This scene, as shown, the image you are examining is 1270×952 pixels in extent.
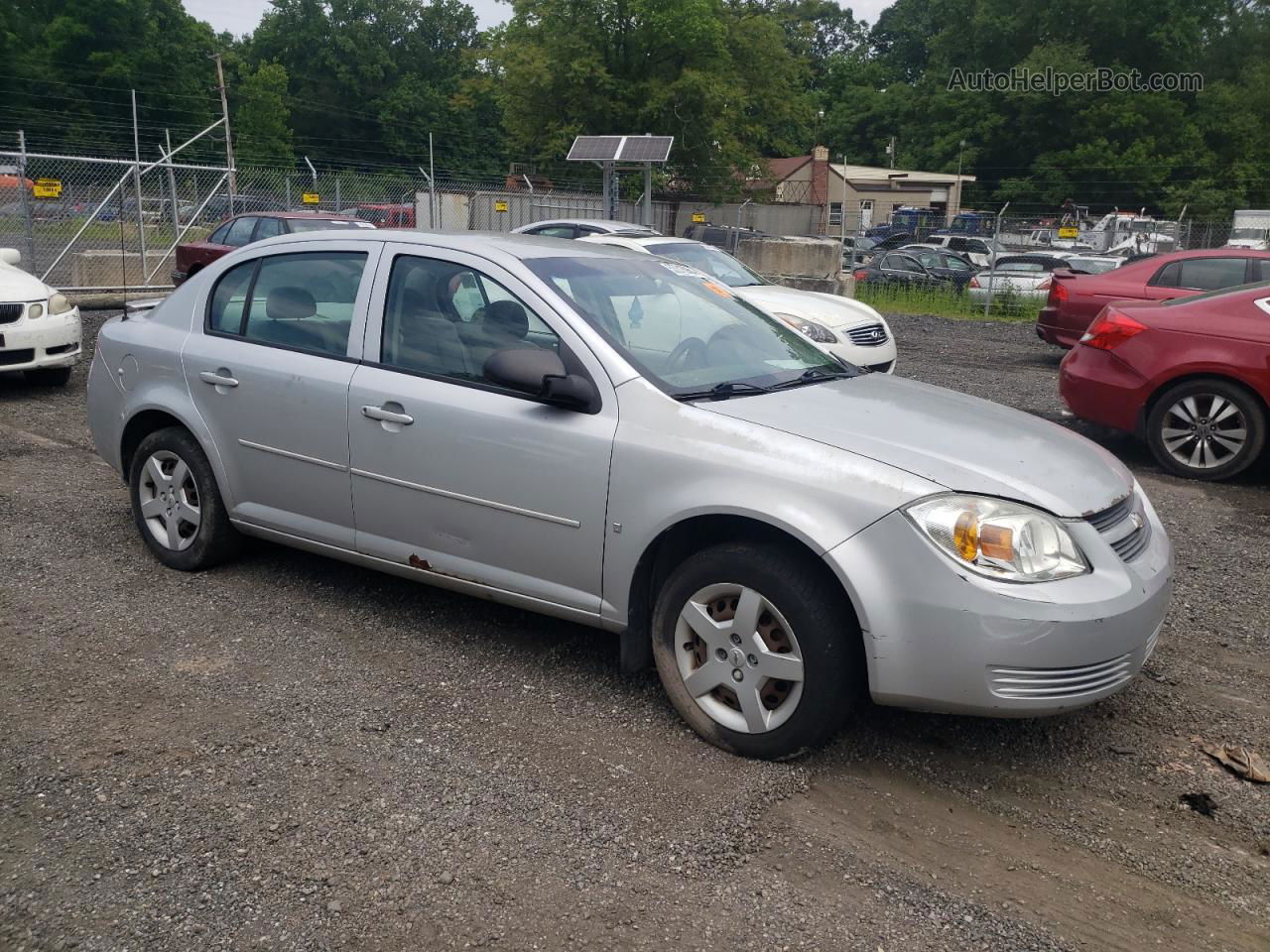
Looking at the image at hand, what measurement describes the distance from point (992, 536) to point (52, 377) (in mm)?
9880

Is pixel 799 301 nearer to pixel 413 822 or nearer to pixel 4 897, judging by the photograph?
pixel 413 822

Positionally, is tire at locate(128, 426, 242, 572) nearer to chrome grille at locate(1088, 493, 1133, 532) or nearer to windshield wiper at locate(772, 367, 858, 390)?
windshield wiper at locate(772, 367, 858, 390)

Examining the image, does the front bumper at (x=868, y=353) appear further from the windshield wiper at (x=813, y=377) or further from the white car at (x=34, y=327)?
the white car at (x=34, y=327)

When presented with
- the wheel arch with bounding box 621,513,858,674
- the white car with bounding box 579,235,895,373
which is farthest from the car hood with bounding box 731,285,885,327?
the wheel arch with bounding box 621,513,858,674

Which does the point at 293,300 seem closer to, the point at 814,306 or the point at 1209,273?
the point at 814,306

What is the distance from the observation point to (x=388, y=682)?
421 centimetres

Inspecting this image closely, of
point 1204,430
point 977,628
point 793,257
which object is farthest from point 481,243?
point 793,257

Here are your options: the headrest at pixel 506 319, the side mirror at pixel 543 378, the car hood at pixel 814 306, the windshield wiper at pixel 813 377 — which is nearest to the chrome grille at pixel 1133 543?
the windshield wiper at pixel 813 377

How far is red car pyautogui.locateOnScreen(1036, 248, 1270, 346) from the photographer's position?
11.7m

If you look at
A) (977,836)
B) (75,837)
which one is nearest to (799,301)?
(977,836)

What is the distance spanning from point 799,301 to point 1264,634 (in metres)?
6.53

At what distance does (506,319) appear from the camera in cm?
428

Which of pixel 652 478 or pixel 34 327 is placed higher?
pixel 652 478

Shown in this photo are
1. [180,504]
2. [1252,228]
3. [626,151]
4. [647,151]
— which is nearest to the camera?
[180,504]
